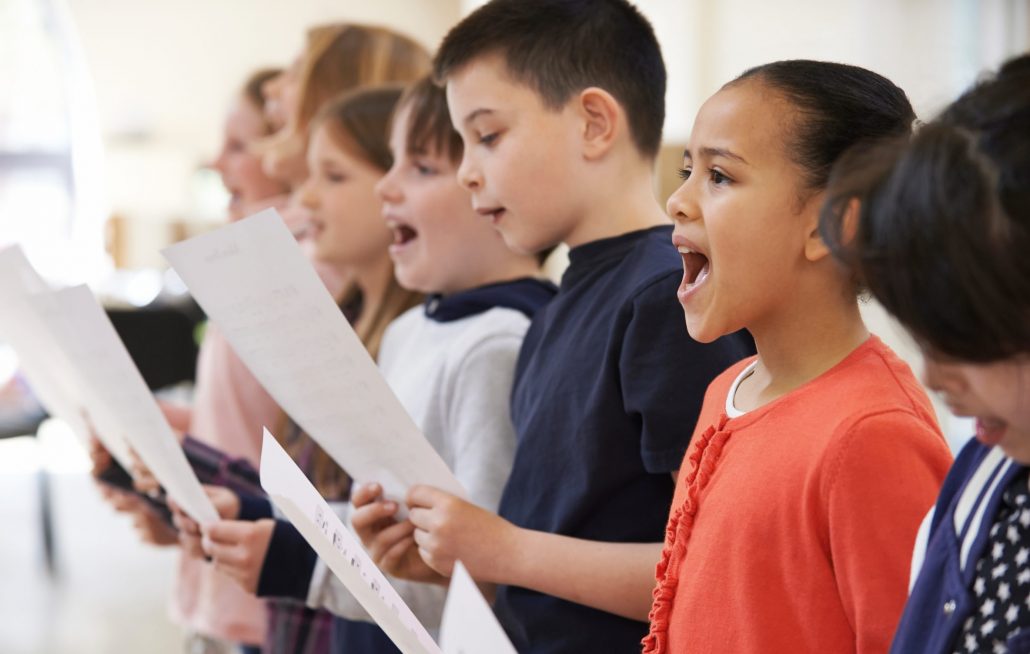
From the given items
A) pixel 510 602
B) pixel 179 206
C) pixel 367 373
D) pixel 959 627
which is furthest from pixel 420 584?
pixel 179 206

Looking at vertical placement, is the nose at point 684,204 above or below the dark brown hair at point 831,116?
below

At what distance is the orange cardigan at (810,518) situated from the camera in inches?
28.4

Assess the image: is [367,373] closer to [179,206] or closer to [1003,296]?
[1003,296]

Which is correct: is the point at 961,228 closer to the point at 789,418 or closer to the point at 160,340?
the point at 789,418

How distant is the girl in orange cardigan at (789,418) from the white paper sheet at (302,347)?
30 cm

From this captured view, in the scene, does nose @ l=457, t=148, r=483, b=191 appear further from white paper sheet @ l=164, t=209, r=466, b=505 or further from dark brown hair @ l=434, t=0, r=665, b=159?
white paper sheet @ l=164, t=209, r=466, b=505

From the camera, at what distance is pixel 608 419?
3.35ft

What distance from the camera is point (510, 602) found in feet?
3.60

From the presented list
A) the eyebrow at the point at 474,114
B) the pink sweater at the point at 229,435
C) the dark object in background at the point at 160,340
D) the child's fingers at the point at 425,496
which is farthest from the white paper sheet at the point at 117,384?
the dark object in background at the point at 160,340

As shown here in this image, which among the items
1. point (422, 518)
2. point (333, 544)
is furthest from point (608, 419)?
point (333, 544)

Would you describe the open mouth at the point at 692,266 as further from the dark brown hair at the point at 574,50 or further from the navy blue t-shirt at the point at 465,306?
the navy blue t-shirt at the point at 465,306

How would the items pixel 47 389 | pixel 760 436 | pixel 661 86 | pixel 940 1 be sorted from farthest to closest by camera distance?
pixel 940 1 < pixel 47 389 < pixel 661 86 < pixel 760 436

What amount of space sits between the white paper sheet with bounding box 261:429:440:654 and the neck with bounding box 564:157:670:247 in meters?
0.44

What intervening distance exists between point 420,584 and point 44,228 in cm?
765
